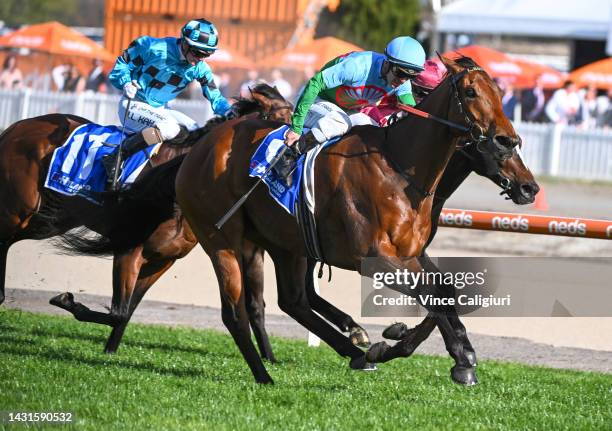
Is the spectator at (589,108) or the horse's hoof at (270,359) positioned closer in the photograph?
the horse's hoof at (270,359)

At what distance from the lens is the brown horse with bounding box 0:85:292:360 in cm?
769

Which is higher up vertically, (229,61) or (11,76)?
(229,61)

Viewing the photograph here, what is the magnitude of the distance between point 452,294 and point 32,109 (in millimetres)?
20214

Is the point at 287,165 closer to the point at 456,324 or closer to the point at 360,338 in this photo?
the point at 360,338

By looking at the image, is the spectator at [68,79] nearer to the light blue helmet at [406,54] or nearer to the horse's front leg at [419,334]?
the light blue helmet at [406,54]

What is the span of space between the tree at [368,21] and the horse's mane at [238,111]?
2284cm

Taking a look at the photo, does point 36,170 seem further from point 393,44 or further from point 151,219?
point 393,44

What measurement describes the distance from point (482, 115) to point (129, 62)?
3142mm

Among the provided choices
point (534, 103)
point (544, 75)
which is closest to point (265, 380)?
point (534, 103)

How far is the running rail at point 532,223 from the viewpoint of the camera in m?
8.73

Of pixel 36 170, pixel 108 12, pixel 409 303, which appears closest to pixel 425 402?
pixel 409 303

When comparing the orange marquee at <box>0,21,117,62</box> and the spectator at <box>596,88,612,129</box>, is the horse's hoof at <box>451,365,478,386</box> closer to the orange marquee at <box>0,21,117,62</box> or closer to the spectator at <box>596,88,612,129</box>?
the spectator at <box>596,88,612,129</box>

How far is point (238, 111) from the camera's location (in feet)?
26.6

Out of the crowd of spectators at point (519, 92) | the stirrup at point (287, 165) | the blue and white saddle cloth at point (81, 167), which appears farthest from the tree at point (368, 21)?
the stirrup at point (287, 165)
